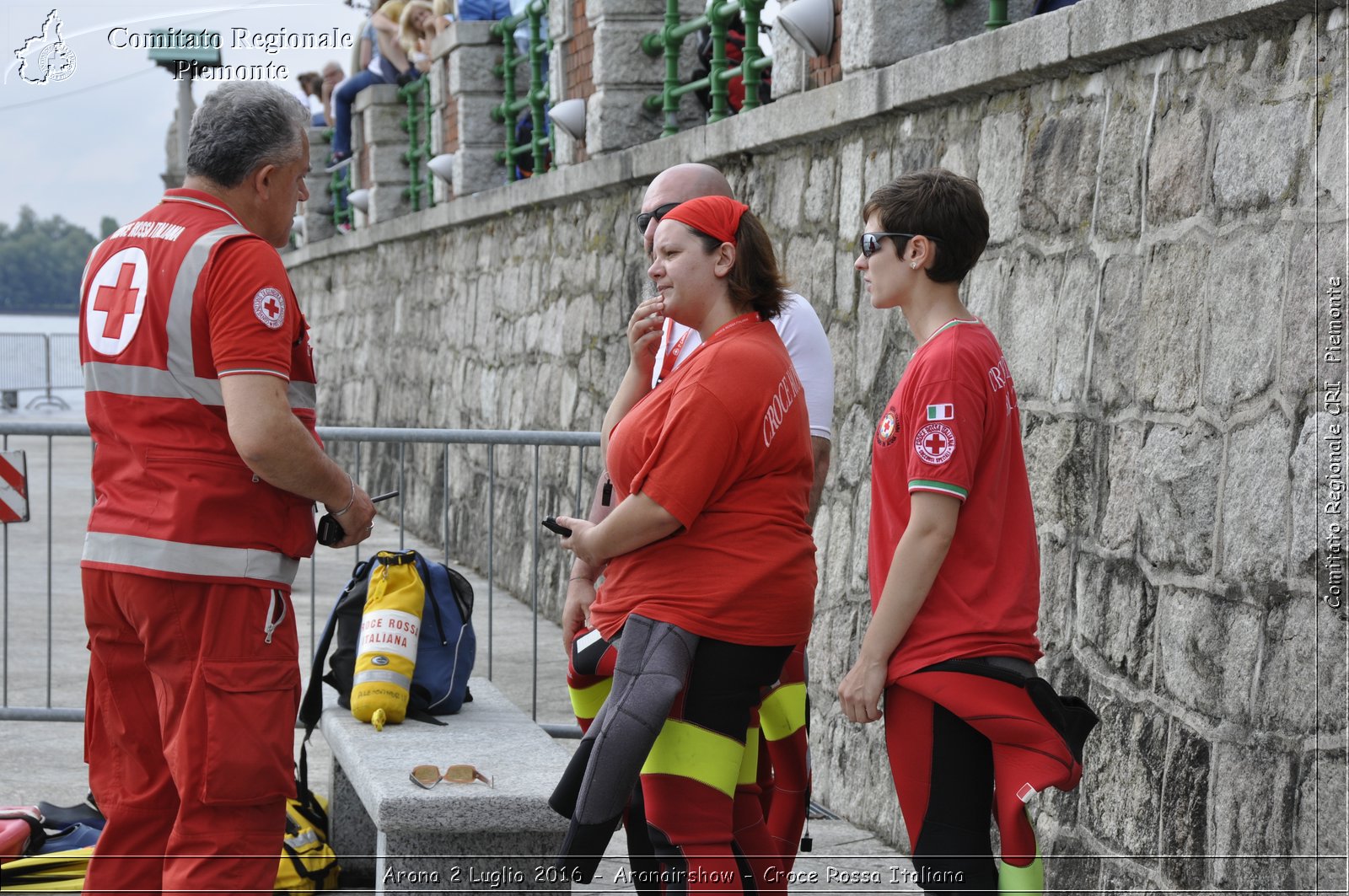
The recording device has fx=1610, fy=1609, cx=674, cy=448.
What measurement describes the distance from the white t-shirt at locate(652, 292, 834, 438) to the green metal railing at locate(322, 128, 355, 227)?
548 inches

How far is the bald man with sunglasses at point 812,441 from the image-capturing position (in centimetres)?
380

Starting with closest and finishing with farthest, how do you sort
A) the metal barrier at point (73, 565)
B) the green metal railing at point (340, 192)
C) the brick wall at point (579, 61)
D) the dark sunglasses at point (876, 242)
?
1. the dark sunglasses at point (876, 242)
2. the metal barrier at point (73, 565)
3. the brick wall at point (579, 61)
4. the green metal railing at point (340, 192)

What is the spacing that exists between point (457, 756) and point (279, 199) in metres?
1.46

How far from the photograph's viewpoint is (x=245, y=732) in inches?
124

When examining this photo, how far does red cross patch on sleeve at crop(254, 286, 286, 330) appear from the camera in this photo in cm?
313

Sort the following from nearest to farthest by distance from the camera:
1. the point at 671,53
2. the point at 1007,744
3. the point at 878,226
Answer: the point at 1007,744
the point at 878,226
the point at 671,53

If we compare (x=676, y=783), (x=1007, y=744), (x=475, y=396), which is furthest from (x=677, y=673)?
(x=475, y=396)

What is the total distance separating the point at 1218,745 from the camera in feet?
11.6

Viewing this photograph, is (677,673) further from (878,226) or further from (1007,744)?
(878,226)

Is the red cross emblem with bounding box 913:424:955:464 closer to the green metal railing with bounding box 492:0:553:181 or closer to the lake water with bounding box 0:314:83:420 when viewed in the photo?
the green metal railing with bounding box 492:0:553:181

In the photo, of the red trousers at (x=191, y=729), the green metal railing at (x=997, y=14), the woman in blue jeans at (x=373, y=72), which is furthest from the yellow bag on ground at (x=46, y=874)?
the woman in blue jeans at (x=373, y=72)

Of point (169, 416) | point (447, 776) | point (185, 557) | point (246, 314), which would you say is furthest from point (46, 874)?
point (246, 314)

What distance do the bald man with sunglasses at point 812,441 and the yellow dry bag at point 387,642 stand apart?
24.6 inches

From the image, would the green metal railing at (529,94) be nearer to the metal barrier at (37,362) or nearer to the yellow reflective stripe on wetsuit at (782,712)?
the yellow reflective stripe on wetsuit at (782,712)
